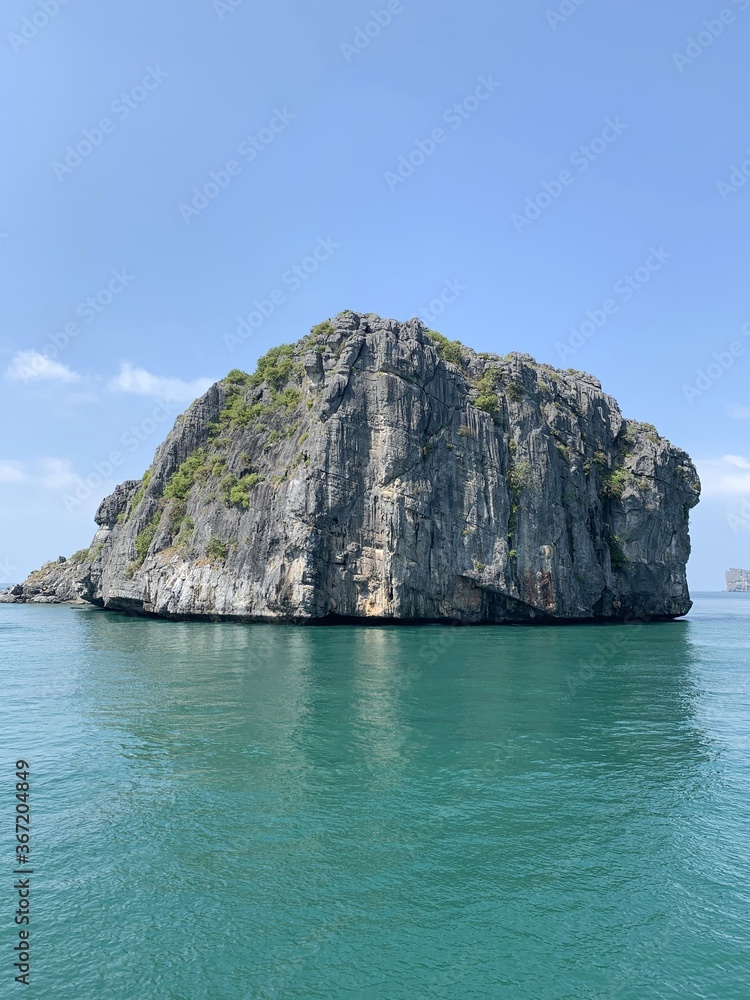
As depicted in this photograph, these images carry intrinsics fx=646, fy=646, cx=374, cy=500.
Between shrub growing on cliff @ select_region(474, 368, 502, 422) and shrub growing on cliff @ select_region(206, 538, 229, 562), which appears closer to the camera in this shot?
shrub growing on cliff @ select_region(206, 538, 229, 562)

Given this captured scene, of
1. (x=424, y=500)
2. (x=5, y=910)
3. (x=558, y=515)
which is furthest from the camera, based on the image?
(x=558, y=515)

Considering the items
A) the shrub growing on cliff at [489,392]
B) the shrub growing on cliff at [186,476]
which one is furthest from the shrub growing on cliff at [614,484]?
the shrub growing on cliff at [186,476]

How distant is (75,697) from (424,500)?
3633 cm

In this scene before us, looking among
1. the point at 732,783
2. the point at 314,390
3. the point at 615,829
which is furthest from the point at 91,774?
the point at 314,390

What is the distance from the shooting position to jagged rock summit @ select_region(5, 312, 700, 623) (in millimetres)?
55875

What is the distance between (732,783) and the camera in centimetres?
1653

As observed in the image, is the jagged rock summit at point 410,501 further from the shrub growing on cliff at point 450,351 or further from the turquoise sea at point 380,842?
the turquoise sea at point 380,842

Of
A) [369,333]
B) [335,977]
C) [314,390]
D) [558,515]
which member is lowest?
[335,977]

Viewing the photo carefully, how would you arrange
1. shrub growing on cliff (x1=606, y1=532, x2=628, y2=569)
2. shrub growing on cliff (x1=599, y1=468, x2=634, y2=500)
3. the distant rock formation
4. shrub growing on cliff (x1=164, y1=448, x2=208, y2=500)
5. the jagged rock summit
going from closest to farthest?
the jagged rock summit, shrub growing on cliff (x1=606, y1=532, x2=628, y2=569), shrub growing on cliff (x1=599, y1=468, x2=634, y2=500), shrub growing on cliff (x1=164, y1=448, x2=208, y2=500), the distant rock formation

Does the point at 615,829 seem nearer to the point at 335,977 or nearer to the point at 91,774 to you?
the point at 335,977

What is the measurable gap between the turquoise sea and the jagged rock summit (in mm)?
28411

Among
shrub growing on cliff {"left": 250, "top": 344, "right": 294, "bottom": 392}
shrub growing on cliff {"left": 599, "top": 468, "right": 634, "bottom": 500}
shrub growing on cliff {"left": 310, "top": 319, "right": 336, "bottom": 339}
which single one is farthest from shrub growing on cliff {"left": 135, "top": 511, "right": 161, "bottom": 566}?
shrub growing on cliff {"left": 599, "top": 468, "right": 634, "bottom": 500}

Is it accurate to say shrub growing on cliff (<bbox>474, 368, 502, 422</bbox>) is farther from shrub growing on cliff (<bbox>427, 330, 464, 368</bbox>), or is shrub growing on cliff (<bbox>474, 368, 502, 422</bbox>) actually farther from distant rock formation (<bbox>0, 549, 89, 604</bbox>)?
distant rock formation (<bbox>0, 549, 89, 604</bbox>)

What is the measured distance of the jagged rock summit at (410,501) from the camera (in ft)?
183
